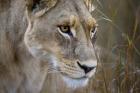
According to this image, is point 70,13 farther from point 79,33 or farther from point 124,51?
point 124,51

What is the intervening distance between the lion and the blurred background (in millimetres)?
309

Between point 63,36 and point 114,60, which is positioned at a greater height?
point 63,36

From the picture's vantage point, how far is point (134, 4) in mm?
5426

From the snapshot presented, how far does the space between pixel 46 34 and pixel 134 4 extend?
160 cm

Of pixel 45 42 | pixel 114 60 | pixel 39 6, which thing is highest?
pixel 39 6

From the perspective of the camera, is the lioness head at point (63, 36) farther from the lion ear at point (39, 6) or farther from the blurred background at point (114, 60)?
the blurred background at point (114, 60)

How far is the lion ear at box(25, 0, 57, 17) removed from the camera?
3.97 metres

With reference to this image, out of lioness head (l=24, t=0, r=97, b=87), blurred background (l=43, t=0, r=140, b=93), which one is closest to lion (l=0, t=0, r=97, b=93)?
lioness head (l=24, t=0, r=97, b=87)

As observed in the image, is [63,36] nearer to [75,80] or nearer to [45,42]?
[45,42]

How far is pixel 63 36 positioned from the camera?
12.9ft

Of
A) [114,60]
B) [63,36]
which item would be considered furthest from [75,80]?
[114,60]

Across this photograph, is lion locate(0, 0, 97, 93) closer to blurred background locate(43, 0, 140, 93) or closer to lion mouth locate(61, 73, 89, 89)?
lion mouth locate(61, 73, 89, 89)

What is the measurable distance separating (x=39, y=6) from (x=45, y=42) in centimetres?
21

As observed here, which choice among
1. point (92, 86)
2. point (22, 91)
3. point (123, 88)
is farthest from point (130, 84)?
point (22, 91)
